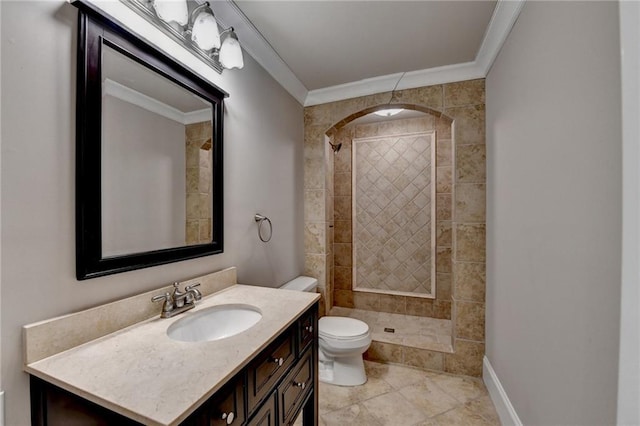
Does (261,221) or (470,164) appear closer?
(261,221)

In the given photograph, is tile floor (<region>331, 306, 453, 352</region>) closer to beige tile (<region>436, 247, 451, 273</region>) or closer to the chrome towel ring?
beige tile (<region>436, 247, 451, 273</region>)

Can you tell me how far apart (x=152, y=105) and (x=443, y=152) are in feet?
9.00

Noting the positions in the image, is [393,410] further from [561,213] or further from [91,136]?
[91,136]

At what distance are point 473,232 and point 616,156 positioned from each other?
140 cm

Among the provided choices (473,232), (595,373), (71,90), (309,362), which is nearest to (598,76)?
(595,373)

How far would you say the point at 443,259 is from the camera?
2.92 metres

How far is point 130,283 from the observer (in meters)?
1.04

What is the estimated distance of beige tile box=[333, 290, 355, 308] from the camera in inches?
129

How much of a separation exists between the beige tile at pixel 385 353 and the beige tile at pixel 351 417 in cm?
59

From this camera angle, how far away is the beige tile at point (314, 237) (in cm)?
254

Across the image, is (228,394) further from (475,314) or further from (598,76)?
(475,314)

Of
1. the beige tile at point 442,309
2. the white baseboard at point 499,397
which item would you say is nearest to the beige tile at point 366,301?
the beige tile at point 442,309

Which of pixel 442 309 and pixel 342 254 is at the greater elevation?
pixel 342 254

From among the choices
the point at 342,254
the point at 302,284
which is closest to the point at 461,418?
the point at 302,284
